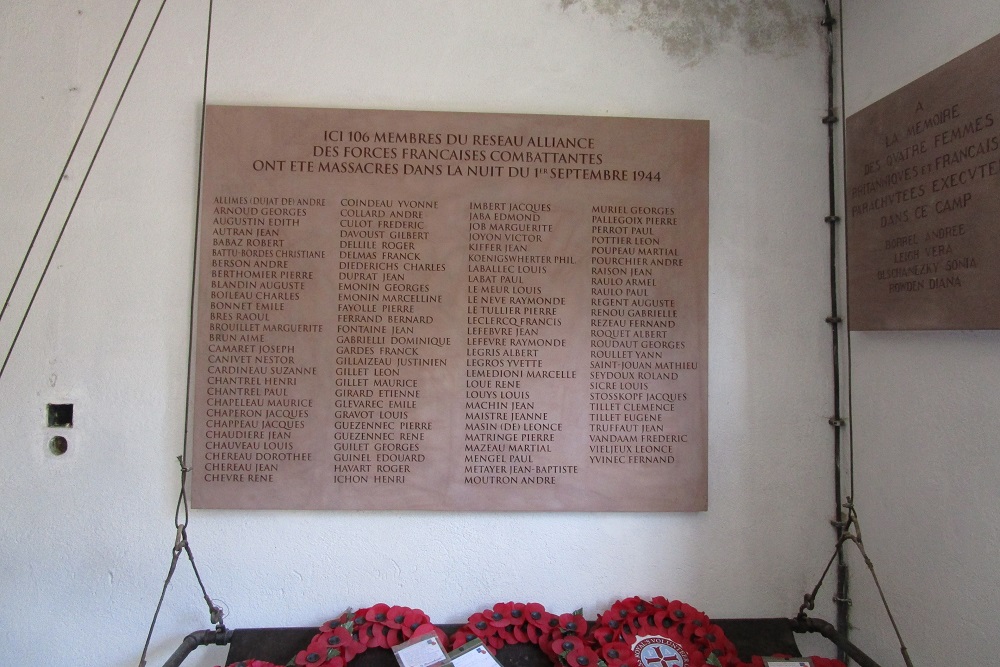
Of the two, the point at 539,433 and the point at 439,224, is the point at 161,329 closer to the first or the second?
the point at 439,224

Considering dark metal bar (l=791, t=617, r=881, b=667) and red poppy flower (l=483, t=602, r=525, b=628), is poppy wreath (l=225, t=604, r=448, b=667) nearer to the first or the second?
red poppy flower (l=483, t=602, r=525, b=628)

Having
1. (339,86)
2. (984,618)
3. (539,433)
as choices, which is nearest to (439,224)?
(339,86)

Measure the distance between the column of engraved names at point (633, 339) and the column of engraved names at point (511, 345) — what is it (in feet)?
0.36

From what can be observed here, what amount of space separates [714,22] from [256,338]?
5.96ft

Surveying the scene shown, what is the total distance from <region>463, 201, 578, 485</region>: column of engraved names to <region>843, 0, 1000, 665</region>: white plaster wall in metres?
0.92

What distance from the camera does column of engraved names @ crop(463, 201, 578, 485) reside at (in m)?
1.70

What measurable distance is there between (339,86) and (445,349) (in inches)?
36.4

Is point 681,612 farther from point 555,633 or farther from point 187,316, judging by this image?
point 187,316

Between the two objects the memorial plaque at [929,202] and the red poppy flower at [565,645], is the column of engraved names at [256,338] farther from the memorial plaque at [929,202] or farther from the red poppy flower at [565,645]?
the memorial plaque at [929,202]

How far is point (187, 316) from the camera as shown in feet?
5.59

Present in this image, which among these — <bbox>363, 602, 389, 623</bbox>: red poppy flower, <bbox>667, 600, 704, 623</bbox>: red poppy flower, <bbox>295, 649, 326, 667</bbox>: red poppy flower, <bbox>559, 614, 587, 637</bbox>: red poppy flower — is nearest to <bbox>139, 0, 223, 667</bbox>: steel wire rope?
<bbox>295, 649, 326, 667</bbox>: red poppy flower

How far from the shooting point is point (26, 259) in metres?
1.65

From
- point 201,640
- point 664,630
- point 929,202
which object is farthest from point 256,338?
point 929,202

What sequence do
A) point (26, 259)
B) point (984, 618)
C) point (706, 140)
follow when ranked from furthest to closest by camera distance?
point (706, 140), point (26, 259), point (984, 618)
